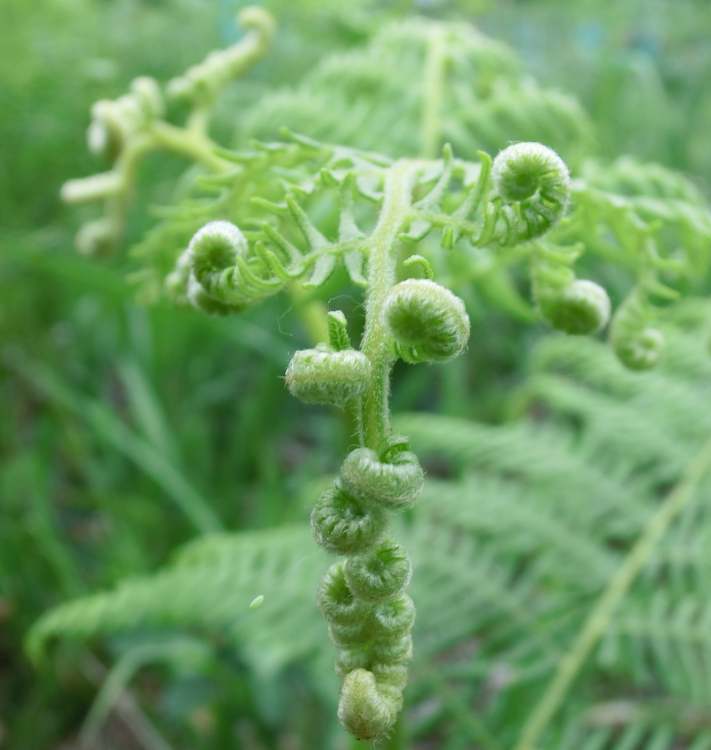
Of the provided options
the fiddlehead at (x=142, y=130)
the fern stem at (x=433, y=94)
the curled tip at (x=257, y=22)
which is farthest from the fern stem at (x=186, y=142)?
the fern stem at (x=433, y=94)

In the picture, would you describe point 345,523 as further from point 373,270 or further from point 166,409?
point 166,409

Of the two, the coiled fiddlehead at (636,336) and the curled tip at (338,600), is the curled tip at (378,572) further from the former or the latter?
the coiled fiddlehead at (636,336)

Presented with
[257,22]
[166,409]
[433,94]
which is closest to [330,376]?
[257,22]

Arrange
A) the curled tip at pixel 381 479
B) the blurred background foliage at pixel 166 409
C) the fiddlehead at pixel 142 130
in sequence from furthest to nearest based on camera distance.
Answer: the blurred background foliage at pixel 166 409
the fiddlehead at pixel 142 130
the curled tip at pixel 381 479

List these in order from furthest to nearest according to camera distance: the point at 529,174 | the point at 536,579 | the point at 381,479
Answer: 1. the point at 536,579
2. the point at 529,174
3. the point at 381,479

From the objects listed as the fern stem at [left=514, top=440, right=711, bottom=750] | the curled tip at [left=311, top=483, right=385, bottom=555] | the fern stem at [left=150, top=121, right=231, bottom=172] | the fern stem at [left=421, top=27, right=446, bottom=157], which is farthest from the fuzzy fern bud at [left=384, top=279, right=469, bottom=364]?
the fern stem at [left=514, top=440, right=711, bottom=750]

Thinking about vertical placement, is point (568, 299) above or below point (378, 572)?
above

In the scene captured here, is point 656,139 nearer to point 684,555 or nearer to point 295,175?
point 684,555
